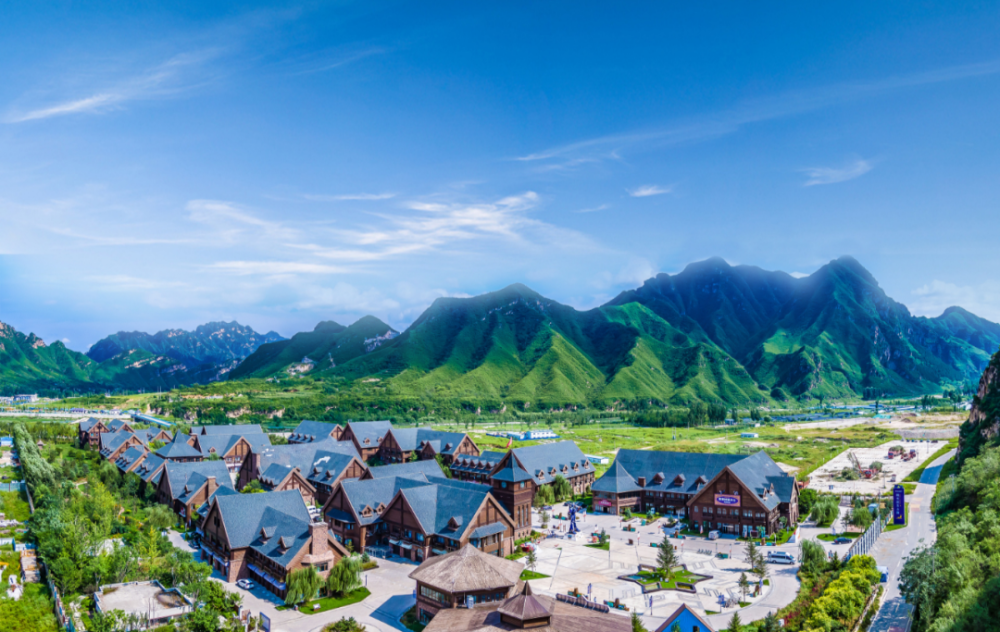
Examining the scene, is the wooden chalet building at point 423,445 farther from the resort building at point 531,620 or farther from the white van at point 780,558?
the resort building at point 531,620

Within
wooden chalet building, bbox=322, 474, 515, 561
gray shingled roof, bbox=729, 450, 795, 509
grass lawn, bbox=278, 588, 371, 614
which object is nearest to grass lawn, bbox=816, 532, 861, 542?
gray shingled roof, bbox=729, 450, 795, 509

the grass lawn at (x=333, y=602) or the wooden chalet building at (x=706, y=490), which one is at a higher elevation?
the wooden chalet building at (x=706, y=490)

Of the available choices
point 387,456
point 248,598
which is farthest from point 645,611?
point 387,456

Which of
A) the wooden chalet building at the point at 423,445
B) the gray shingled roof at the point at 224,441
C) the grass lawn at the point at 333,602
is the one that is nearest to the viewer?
the grass lawn at the point at 333,602

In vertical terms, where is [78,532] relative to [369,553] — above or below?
above

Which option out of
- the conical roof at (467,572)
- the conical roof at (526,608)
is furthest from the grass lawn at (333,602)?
the conical roof at (526,608)

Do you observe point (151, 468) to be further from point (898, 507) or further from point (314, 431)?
point (898, 507)

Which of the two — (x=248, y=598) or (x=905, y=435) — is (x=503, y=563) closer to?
(x=248, y=598)
